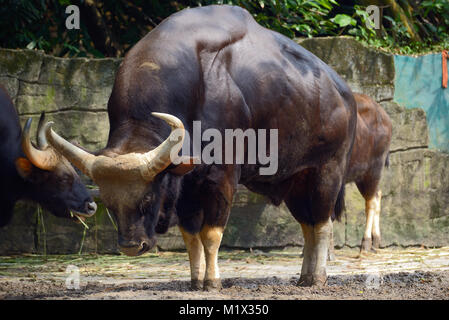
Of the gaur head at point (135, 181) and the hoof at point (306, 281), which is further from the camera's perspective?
the hoof at point (306, 281)

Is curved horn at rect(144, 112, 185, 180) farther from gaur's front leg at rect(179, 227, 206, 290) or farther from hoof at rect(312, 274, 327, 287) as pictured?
hoof at rect(312, 274, 327, 287)

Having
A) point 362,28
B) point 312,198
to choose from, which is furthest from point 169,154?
point 362,28

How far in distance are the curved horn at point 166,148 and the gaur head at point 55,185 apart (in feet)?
8.46

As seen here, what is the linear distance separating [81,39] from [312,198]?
5224 millimetres

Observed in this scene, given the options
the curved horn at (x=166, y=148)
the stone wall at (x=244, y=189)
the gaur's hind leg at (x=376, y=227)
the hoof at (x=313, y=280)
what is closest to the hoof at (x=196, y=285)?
the hoof at (x=313, y=280)

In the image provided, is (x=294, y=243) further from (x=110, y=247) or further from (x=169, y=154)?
(x=169, y=154)

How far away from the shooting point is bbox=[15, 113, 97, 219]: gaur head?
7.11 m

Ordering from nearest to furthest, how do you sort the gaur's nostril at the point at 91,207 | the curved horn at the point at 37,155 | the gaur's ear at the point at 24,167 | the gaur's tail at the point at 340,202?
the gaur's tail at the point at 340,202 → the curved horn at the point at 37,155 → the gaur's ear at the point at 24,167 → the gaur's nostril at the point at 91,207

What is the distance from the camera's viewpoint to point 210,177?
17.0 ft

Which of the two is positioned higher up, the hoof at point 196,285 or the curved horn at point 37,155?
the curved horn at point 37,155

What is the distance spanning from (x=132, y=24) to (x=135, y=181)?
6.09 meters

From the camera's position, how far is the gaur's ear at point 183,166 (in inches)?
190

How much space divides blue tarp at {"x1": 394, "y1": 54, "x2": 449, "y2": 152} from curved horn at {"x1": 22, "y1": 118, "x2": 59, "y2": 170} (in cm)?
462

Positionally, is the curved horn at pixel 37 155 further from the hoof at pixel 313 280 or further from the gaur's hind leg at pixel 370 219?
the gaur's hind leg at pixel 370 219
